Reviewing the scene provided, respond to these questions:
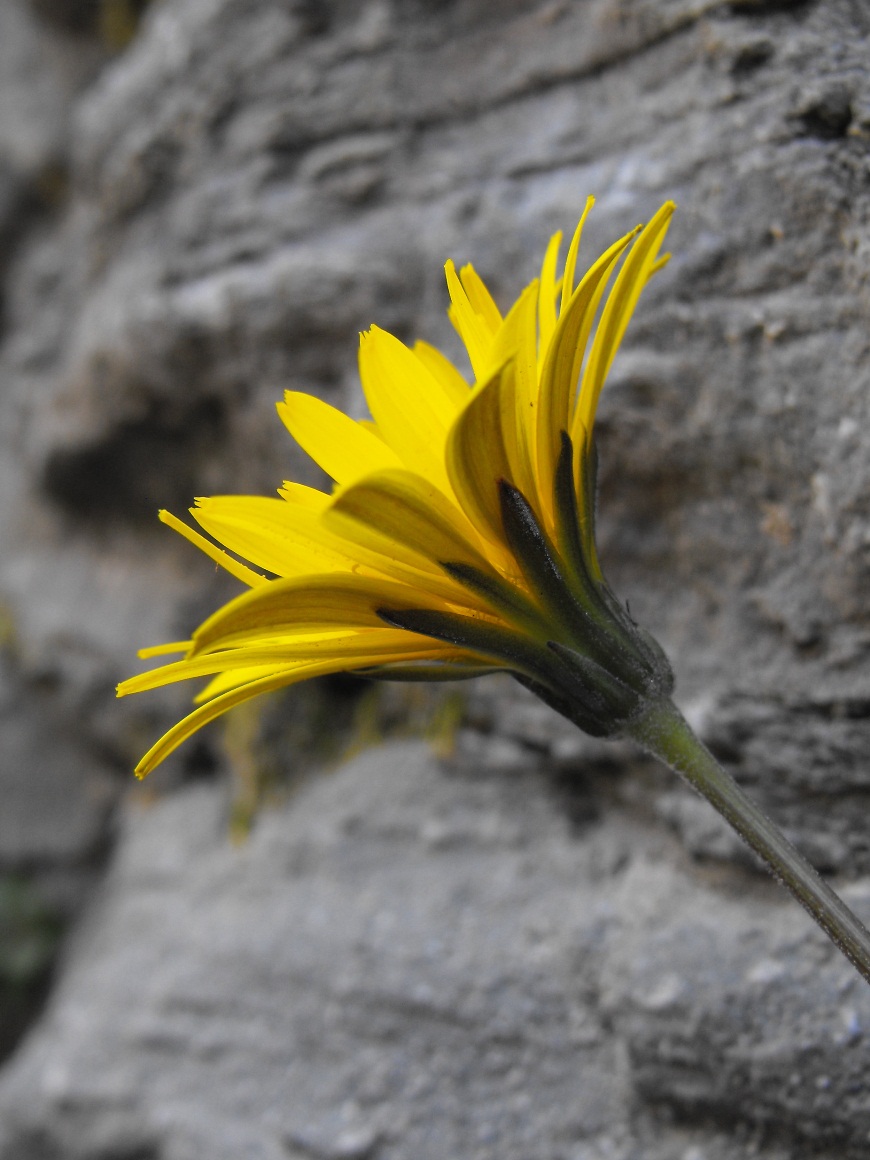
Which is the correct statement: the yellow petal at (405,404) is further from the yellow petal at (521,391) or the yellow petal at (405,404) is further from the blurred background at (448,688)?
the blurred background at (448,688)

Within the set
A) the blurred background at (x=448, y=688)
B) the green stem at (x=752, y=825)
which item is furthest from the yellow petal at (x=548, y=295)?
the blurred background at (x=448, y=688)

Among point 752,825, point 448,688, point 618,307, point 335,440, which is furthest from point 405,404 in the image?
point 448,688

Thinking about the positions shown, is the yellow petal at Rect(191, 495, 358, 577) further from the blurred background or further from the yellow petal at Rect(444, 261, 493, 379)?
the blurred background

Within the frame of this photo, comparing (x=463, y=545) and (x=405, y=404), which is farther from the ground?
(x=405, y=404)

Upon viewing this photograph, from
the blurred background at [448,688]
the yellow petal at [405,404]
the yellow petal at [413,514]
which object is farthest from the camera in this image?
the blurred background at [448,688]

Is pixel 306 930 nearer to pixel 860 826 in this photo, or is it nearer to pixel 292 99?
pixel 860 826

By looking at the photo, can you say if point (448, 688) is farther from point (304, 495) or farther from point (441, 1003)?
point (304, 495)

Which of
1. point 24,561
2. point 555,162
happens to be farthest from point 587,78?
point 24,561
